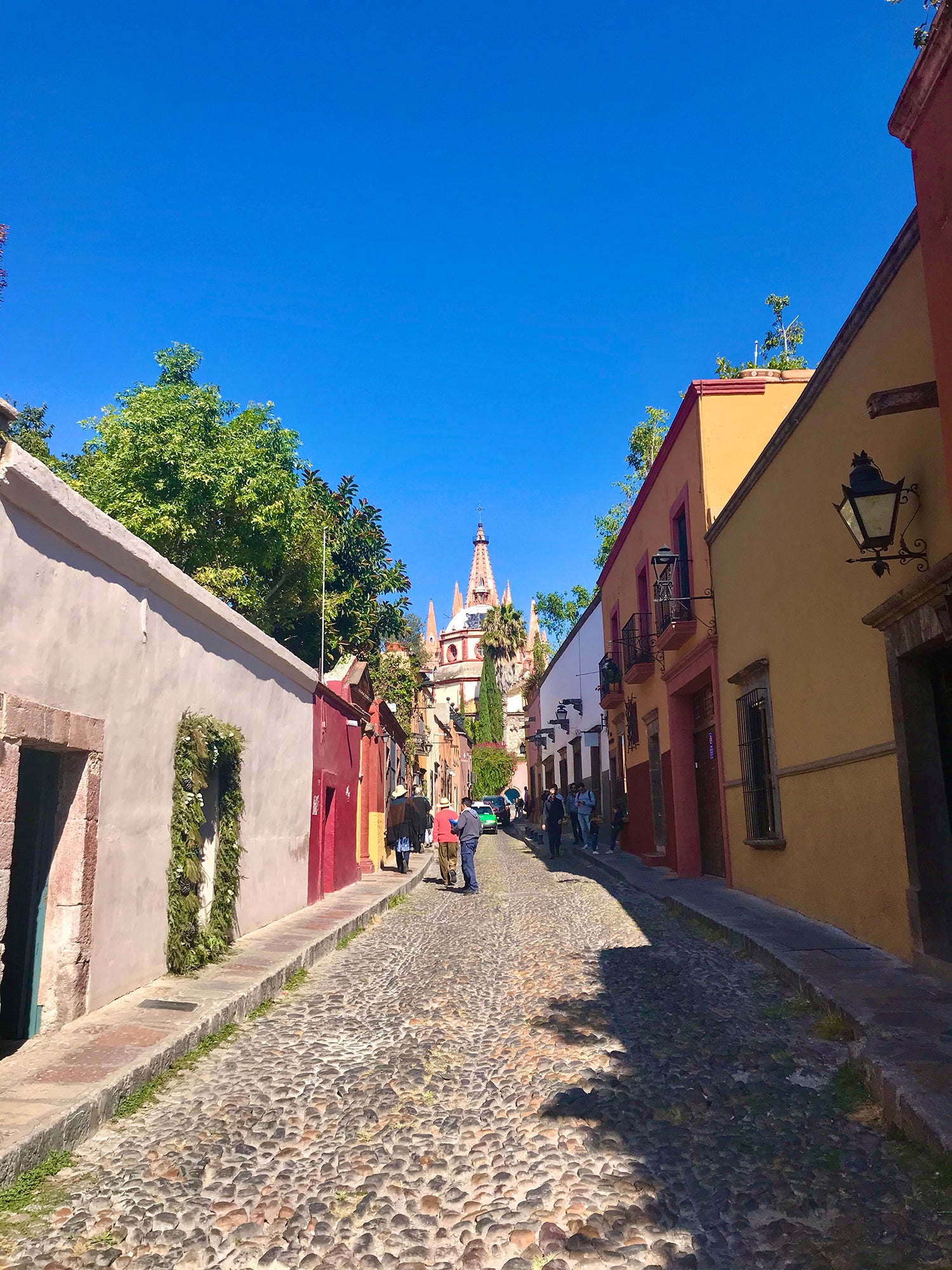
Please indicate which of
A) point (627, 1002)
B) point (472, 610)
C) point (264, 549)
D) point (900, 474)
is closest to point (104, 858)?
point (627, 1002)

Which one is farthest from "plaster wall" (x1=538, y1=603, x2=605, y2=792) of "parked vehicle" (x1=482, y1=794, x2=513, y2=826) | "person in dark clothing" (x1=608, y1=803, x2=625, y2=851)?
"parked vehicle" (x1=482, y1=794, x2=513, y2=826)

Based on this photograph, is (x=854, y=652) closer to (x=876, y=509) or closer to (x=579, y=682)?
(x=876, y=509)

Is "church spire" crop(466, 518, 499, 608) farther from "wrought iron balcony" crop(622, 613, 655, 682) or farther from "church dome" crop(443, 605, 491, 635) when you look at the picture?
"wrought iron balcony" crop(622, 613, 655, 682)

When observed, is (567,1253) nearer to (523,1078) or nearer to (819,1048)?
(523,1078)

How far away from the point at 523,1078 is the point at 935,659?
12.5 feet

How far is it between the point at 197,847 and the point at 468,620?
81823 millimetres

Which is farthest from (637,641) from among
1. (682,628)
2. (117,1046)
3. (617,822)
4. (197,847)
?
(117,1046)

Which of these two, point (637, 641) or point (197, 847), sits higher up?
point (637, 641)

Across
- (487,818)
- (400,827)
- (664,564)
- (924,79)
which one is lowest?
(400,827)

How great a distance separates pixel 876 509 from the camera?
5852 millimetres

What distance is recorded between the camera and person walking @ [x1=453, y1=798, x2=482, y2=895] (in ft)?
46.3

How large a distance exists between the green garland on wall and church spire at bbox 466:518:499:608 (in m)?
85.4

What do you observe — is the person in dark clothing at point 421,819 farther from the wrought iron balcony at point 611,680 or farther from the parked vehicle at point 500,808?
the parked vehicle at point 500,808

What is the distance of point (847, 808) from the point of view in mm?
7562
